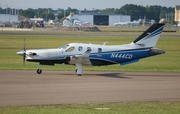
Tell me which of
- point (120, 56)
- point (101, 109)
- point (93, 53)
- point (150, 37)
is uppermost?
point (150, 37)

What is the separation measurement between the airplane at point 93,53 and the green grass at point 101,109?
9.98 m

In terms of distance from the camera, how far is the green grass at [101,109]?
54.1 ft

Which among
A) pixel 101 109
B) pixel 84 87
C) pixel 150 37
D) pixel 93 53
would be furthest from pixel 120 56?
pixel 101 109

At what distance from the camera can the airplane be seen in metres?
28.2

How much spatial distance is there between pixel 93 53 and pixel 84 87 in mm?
6268

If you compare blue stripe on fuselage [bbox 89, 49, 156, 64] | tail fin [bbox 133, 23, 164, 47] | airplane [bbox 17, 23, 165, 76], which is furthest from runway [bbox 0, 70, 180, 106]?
tail fin [bbox 133, 23, 164, 47]

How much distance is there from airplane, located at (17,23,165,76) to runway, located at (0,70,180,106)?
0.85m

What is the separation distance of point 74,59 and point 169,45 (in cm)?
3051

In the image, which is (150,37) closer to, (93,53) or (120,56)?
(120,56)

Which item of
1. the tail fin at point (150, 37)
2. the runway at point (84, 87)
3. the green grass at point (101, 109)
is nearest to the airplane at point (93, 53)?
the tail fin at point (150, 37)

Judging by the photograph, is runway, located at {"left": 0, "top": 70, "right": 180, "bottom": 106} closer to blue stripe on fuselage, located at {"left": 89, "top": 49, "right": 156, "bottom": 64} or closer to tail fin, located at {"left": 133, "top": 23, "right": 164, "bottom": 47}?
blue stripe on fuselage, located at {"left": 89, "top": 49, "right": 156, "bottom": 64}

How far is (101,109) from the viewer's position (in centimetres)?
1720

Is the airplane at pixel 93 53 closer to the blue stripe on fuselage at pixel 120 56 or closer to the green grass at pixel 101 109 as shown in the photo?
the blue stripe on fuselage at pixel 120 56

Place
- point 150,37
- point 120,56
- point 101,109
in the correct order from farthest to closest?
point 150,37
point 120,56
point 101,109
